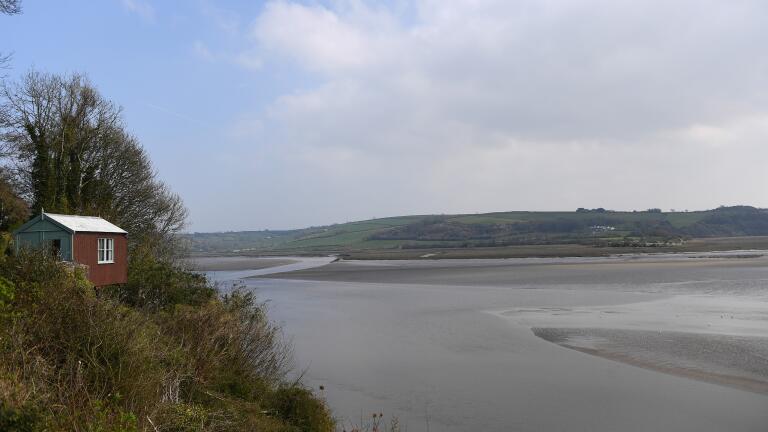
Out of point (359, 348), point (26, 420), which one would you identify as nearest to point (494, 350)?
point (359, 348)

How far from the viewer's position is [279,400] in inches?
426

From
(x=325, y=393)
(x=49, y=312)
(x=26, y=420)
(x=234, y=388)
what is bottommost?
(x=325, y=393)

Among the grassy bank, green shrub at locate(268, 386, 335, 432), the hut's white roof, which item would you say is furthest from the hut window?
green shrub at locate(268, 386, 335, 432)

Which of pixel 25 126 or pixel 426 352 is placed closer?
pixel 426 352

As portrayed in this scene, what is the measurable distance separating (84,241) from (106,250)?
1.06 meters

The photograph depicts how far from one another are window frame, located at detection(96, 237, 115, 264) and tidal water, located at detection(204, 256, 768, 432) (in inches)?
215

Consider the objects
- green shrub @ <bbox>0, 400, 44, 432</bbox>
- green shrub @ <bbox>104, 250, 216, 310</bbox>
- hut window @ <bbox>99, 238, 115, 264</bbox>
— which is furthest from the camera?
green shrub @ <bbox>104, 250, 216, 310</bbox>

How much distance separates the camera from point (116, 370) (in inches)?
291

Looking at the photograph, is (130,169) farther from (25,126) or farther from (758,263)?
(758,263)

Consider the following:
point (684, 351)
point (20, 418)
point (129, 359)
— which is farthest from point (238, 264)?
point (20, 418)

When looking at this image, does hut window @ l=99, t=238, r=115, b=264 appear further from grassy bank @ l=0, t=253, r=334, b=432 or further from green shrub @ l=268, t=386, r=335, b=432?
green shrub @ l=268, t=386, r=335, b=432

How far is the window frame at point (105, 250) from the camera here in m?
18.0

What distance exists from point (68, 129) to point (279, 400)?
789 inches

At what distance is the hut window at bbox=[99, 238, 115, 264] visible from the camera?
1816cm
